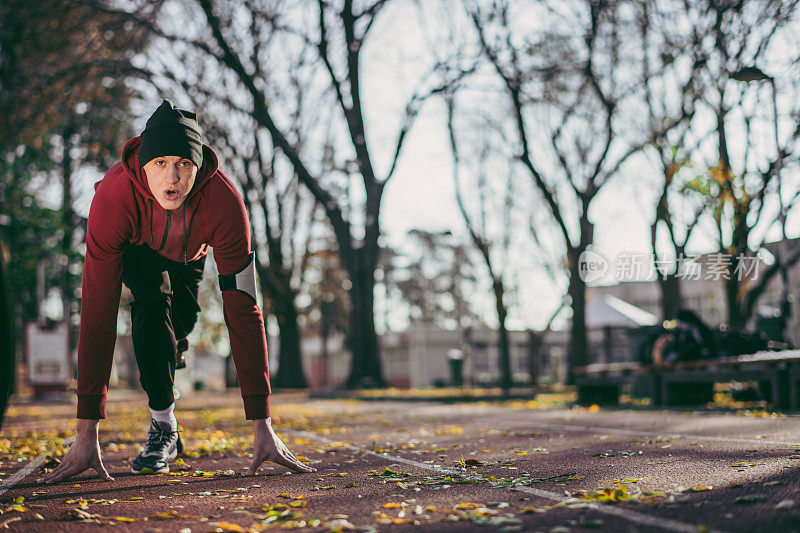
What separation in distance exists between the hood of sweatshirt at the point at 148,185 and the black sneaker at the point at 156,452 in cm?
110

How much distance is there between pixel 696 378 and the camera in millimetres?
11969

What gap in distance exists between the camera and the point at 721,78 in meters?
17.0

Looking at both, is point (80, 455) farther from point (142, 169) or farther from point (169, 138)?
point (169, 138)

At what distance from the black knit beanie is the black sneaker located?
162 centimetres

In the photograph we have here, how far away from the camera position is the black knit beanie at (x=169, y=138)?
4105 mm

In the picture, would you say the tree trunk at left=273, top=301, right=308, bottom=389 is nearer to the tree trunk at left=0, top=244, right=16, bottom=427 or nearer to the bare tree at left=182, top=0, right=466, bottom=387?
the bare tree at left=182, top=0, right=466, bottom=387

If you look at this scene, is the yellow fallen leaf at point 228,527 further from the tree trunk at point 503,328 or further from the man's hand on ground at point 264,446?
the tree trunk at point 503,328

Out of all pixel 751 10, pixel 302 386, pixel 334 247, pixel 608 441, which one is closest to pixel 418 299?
pixel 334 247

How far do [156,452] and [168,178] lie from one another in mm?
1695

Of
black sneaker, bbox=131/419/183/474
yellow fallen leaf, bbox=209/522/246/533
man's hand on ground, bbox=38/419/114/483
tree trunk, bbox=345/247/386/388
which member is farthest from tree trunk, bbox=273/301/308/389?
yellow fallen leaf, bbox=209/522/246/533

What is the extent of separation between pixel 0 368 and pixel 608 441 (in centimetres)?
454

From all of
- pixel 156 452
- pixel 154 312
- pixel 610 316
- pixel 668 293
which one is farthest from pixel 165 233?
pixel 610 316

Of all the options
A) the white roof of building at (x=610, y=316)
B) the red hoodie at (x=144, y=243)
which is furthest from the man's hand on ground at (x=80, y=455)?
the white roof of building at (x=610, y=316)

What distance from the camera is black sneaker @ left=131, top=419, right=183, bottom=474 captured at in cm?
468
